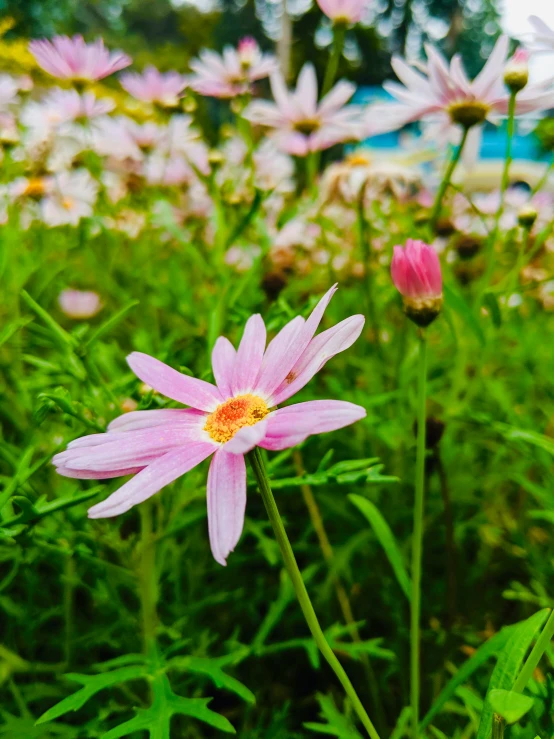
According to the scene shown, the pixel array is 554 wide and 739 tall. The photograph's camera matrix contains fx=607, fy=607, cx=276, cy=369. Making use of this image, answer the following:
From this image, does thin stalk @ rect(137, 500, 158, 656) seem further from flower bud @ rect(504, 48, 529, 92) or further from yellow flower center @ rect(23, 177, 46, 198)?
yellow flower center @ rect(23, 177, 46, 198)

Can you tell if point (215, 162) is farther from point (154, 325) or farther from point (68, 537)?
point (68, 537)

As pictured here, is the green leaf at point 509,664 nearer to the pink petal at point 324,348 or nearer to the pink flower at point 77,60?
the pink petal at point 324,348

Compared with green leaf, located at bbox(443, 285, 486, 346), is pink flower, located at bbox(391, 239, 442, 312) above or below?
above

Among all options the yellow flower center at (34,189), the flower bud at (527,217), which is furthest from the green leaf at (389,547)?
the yellow flower center at (34,189)

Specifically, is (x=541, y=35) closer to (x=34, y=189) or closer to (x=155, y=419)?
(x=155, y=419)

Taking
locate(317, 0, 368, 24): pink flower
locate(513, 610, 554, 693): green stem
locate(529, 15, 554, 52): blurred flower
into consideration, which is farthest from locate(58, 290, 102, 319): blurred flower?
locate(513, 610, 554, 693): green stem

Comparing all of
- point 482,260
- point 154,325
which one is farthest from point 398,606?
point 482,260
